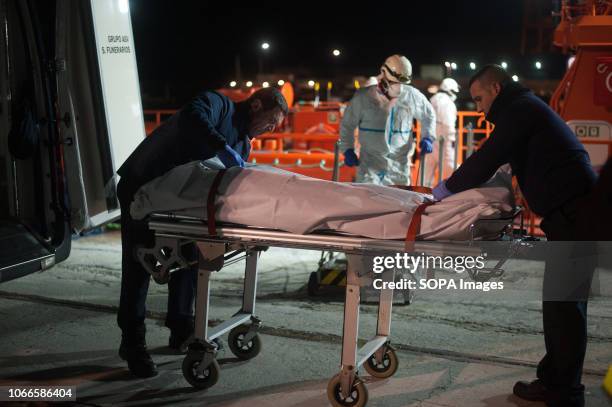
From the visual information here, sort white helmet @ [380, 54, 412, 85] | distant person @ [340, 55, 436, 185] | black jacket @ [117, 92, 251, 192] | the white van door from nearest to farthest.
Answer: black jacket @ [117, 92, 251, 192] < the white van door < white helmet @ [380, 54, 412, 85] < distant person @ [340, 55, 436, 185]

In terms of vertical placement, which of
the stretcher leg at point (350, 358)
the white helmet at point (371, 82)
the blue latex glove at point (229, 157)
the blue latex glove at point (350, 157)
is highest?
the white helmet at point (371, 82)

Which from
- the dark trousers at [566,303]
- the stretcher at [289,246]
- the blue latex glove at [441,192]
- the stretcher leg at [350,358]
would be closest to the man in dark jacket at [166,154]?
the stretcher at [289,246]

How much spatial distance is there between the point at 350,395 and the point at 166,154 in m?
1.78

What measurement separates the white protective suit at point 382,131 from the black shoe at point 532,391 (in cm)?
344

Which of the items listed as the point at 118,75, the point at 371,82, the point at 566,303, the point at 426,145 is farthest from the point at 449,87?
the point at 566,303

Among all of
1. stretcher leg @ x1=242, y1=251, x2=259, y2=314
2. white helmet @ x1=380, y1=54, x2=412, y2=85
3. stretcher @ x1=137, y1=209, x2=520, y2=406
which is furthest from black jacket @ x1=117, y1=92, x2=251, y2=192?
white helmet @ x1=380, y1=54, x2=412, y2=85

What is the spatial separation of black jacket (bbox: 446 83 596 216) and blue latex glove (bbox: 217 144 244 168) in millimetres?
1234

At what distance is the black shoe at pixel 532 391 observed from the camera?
4.19m

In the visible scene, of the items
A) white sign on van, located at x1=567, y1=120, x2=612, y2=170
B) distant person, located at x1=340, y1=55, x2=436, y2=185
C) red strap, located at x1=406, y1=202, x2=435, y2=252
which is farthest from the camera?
distant person, located at x1=340, y1=55, x2=436, y2=185

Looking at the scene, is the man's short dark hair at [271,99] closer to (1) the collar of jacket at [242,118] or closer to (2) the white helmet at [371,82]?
(1) the collar of jacket at [242,118]

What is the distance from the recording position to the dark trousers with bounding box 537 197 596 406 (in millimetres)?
3910

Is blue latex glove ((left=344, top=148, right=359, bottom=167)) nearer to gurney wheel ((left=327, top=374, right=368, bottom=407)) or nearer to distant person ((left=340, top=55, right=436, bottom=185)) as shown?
distant person ((left=340, top=55, right=436, bottom=185))

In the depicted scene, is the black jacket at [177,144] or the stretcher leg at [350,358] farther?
the black jacket at [177,144]

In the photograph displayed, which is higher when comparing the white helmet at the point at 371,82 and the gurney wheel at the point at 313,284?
the white helmet at the point at 371,82
